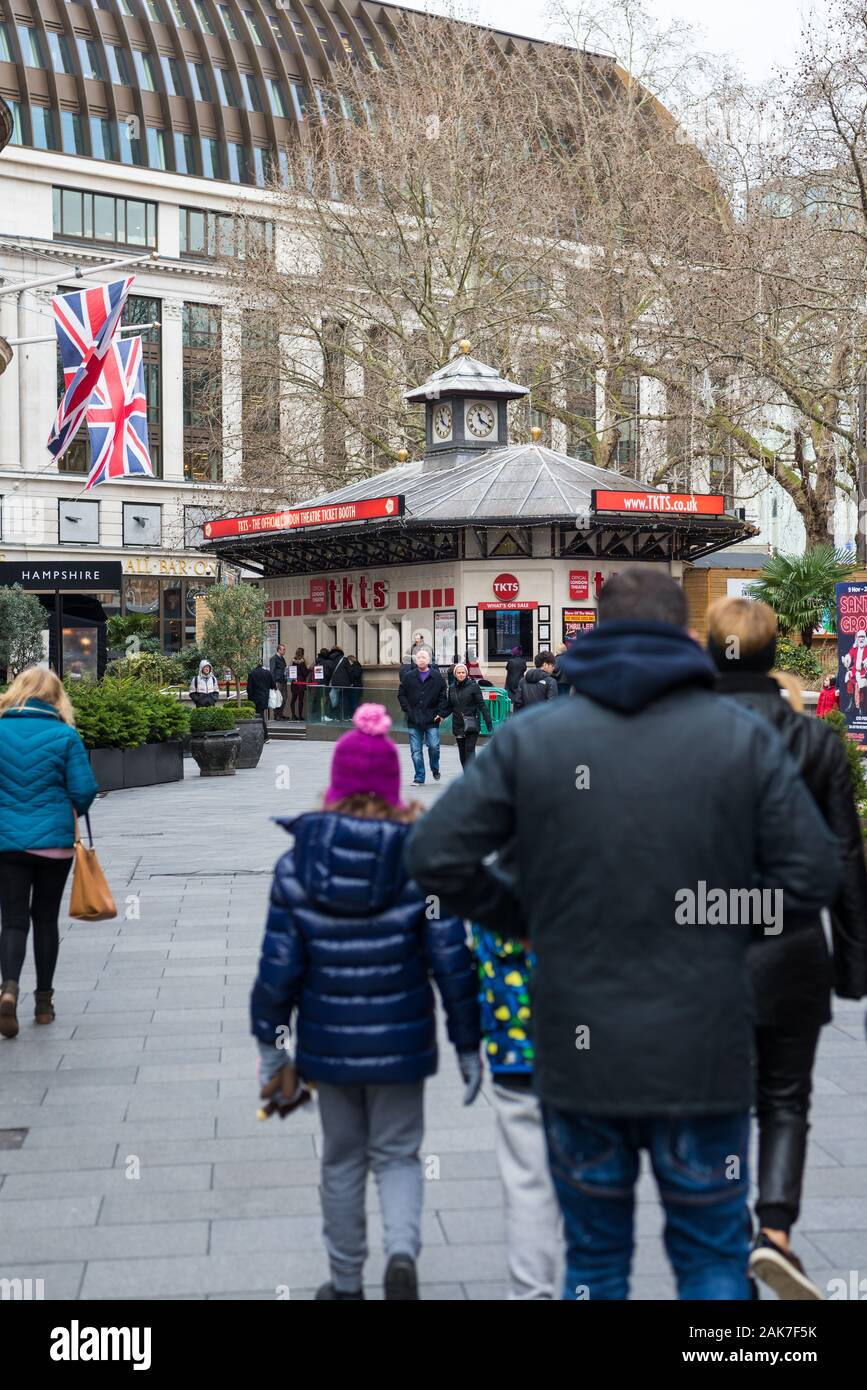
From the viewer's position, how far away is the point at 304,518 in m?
36.8

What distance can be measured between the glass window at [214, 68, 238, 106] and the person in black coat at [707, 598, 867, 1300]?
217ft

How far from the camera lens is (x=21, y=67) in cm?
6069

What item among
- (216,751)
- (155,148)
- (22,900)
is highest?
(155,148)

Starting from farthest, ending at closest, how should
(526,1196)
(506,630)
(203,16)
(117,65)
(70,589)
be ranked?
(203,16), (117,65), (506,630), (70,589), (526,1196)

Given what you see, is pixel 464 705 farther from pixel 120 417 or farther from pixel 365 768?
pixel 365 768

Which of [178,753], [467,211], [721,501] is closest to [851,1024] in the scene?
[178,753]

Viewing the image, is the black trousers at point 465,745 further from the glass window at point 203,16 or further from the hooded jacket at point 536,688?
the glass window at point 203,16

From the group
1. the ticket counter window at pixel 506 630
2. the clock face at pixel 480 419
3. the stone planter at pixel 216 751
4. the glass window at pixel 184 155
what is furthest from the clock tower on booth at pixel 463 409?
the glass window at pixel 184 155

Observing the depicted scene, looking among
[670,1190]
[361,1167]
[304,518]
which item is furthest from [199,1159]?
[304,518]

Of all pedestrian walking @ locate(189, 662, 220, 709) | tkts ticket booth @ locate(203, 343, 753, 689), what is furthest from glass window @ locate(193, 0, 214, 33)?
pedestrian walking @ locate(189, 662, 220, 709)

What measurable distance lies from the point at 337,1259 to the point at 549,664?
57.4 feet

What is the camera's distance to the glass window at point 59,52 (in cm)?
6134

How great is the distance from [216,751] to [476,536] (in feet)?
45.6

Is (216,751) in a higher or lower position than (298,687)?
lower
